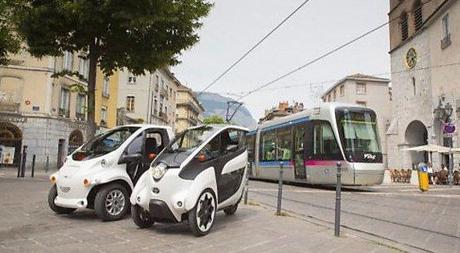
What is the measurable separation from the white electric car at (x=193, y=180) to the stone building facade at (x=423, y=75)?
2269cm

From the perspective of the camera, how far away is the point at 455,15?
2727cm

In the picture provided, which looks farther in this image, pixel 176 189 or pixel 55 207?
pixel 55 207

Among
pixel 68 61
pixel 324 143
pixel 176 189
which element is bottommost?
pixel 176 189

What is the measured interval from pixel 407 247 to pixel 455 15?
1033 inches

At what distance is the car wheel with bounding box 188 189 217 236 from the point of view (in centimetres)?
570

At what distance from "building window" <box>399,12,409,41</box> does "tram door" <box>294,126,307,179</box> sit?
23739 mm

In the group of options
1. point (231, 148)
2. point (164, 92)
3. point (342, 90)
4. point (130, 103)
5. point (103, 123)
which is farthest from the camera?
point (164, 92)

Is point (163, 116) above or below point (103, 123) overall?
above

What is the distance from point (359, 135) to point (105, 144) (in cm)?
957

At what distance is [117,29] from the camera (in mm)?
10906

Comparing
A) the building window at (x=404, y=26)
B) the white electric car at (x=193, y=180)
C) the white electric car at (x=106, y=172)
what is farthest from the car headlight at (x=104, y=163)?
the building window at (x=404, y=26)

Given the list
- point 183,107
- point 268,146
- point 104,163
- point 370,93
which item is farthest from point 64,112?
point 183,107

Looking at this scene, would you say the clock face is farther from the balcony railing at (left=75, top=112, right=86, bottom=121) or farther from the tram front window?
the balcony railing at (left=75, top=112, right=86, bottom=121)

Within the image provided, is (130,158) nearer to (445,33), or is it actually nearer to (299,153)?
(299,153)
